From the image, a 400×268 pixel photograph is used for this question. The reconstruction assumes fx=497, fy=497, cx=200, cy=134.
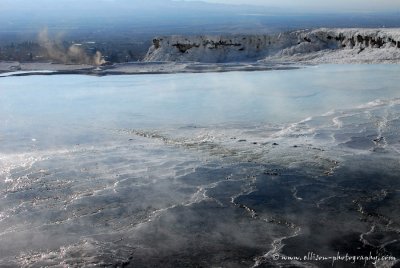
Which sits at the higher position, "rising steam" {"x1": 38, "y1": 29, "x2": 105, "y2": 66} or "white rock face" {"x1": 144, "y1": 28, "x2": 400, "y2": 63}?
"white rock face" {"x1": 144, "y1": 28, "x2": 400, "y2": 63}

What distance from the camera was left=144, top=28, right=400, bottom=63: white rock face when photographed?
17.4 m

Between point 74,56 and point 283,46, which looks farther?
point 74,56

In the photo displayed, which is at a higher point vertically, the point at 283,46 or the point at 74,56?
the point at 283,46

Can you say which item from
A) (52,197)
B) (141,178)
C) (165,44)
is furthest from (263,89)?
(165,44)

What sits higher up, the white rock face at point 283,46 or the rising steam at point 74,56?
the white rock face at point 283,46

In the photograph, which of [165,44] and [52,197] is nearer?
[52,197]

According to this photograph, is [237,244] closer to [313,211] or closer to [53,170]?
[313,211]

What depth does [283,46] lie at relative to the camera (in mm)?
19484

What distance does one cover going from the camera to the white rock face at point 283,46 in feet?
57.2

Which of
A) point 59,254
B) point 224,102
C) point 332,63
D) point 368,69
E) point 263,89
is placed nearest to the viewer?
point 59,254

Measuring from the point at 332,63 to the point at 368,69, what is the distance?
2.44 meters

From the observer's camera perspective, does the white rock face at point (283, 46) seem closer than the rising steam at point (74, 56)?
Yes

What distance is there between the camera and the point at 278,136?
6.07 meters

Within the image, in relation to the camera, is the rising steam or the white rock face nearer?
the white rock face
